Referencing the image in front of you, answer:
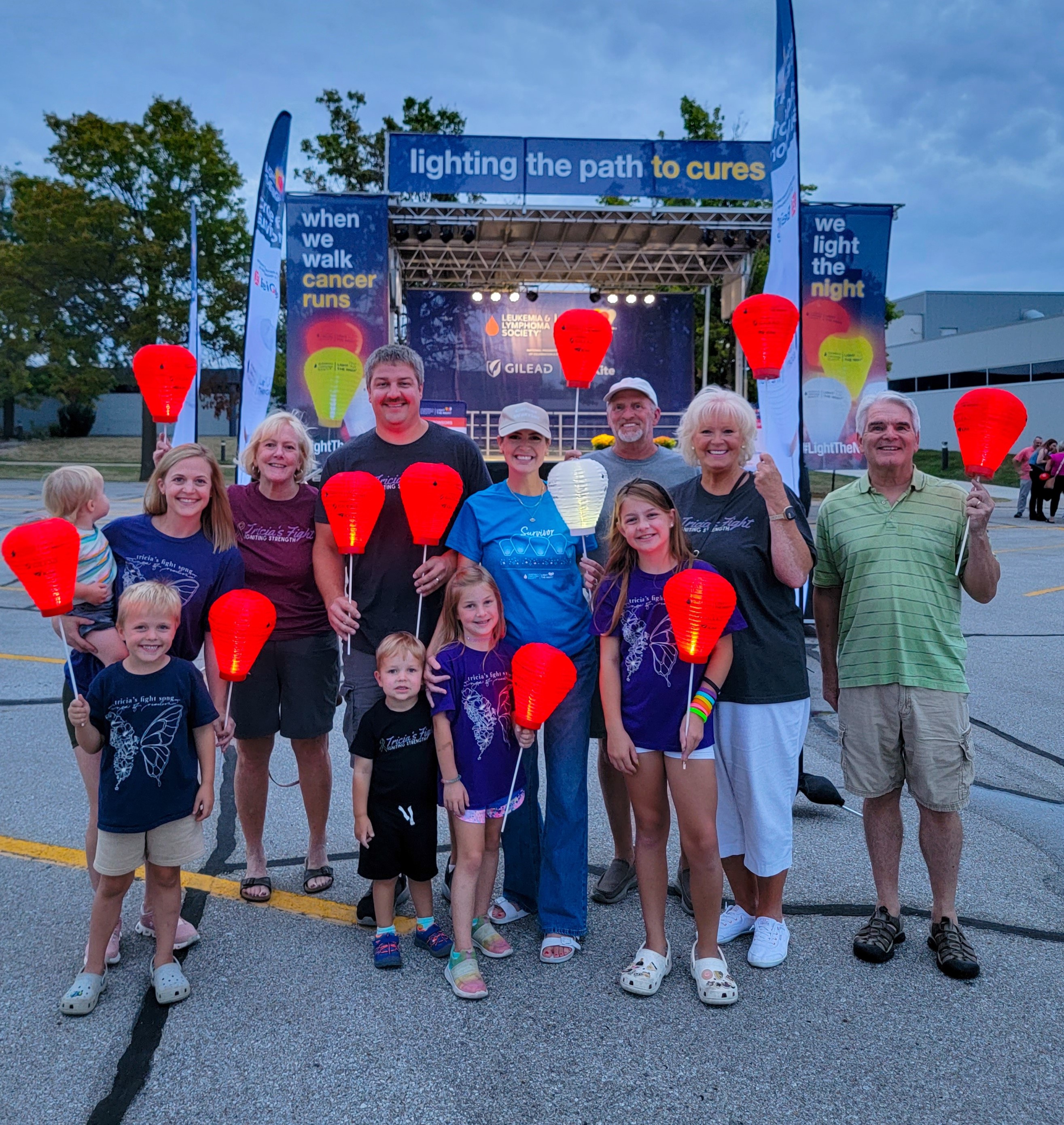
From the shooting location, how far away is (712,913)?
2582 millimetres

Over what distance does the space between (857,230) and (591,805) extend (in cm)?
1046

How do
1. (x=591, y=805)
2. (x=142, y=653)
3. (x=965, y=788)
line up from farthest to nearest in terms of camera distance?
1. (x=591, y=805)
2. (x=965, y=788)
3. (x=142, y=653)

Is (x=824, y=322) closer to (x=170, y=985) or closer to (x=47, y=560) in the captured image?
(x=47, y=560)

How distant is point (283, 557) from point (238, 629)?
566mm

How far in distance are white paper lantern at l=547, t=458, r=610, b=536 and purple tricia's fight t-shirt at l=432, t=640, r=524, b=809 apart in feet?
1.67

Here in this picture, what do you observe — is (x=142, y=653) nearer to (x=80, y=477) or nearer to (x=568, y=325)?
(x=80, y=477)

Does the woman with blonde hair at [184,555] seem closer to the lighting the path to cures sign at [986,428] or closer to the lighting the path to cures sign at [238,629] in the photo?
the lighting the path to cures sign at [238,629]

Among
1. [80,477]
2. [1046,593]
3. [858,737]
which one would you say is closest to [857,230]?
[1046,593]

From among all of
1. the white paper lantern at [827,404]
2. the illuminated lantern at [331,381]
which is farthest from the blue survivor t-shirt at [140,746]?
the white paper lantern at [827,404]

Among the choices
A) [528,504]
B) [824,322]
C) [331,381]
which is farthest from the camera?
[331,381]

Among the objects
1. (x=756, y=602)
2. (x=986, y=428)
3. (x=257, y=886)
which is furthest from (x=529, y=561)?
(x=257, y=886)

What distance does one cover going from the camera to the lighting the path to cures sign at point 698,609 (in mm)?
2396

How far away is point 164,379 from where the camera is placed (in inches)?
123

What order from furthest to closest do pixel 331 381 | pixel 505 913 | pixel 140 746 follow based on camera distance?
pixel 331 381, pixel 505 913, pixel 140 746
